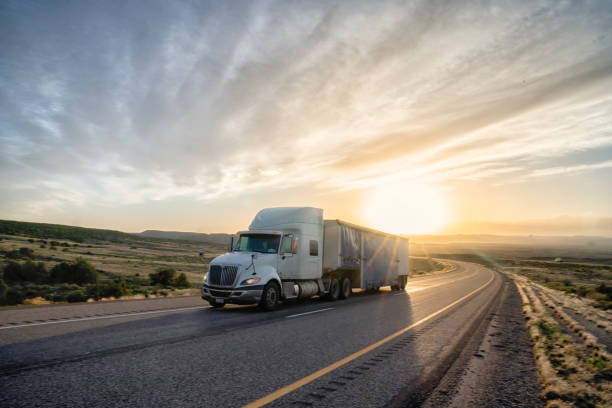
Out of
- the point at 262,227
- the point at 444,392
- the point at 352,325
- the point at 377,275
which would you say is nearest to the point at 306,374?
the point at 444,392

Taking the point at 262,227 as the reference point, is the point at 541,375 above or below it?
below

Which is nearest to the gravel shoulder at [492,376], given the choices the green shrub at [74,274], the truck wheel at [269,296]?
the truck wheel at [269,296]

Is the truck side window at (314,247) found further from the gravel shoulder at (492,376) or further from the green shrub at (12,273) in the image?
the green shrub at (12,273)

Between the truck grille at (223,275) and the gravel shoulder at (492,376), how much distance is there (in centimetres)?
724

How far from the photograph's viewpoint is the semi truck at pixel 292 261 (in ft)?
39.5

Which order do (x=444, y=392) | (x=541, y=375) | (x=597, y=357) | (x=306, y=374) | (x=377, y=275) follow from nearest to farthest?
(x=444, y=392)
(x=306, y=374)
(x=541, y=375)
(x=597, y=357)
(x=377, y=275)

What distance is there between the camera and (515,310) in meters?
14.9

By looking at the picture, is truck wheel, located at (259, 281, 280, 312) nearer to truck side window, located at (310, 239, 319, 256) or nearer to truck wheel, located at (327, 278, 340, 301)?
truck side window, located at (310, 239, 319, 256)

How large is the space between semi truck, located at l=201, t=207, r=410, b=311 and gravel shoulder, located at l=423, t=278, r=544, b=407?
6.71 metres

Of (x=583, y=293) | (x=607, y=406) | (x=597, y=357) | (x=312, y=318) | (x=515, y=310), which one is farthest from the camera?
(x=583, y=293)

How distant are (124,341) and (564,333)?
1062 cm

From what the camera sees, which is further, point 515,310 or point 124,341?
point 515,310

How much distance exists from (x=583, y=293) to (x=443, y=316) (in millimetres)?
19413

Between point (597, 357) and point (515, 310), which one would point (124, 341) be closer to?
point (597, 357)
